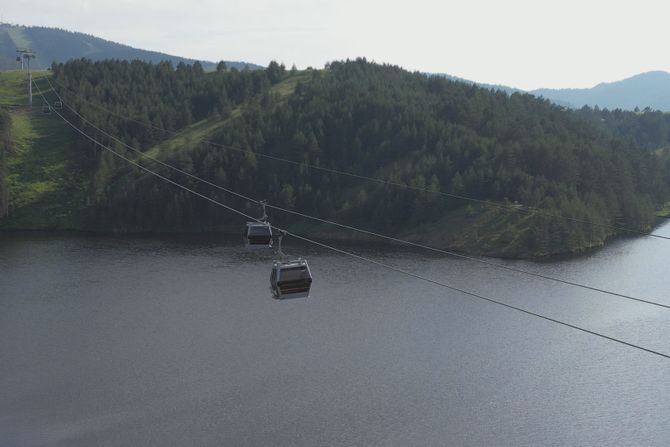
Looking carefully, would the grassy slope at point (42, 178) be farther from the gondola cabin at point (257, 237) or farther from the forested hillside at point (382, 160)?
the gondola cabin at point (257, 237)

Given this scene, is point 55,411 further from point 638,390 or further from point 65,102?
point 65,102

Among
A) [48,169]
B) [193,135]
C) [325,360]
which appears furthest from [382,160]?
[325,360]

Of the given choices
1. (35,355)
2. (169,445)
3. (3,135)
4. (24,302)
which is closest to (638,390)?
(169,445)

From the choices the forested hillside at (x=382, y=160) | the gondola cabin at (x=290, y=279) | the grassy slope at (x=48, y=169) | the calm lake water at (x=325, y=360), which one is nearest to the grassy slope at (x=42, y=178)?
the grassy slope at (x=48, y=169)

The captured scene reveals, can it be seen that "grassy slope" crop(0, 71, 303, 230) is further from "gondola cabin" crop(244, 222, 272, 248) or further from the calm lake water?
"gondola cabin" crop(244, 222, 272, 248)

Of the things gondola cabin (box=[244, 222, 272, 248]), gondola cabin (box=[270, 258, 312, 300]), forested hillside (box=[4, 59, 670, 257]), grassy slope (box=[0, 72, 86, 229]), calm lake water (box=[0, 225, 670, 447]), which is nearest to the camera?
gondola cabin (box=[270, 258, 312, 300])

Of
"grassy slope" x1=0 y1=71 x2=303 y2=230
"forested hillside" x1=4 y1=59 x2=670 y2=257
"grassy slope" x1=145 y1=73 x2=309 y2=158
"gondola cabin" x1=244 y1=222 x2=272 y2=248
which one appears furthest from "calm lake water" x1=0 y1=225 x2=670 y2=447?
"grassy slope" x1=145 y1=73 x2=309 y2=158

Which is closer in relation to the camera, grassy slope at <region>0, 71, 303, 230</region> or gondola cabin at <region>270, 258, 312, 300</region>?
gondola cabin at <region>270, 258, 312, 300</region>
